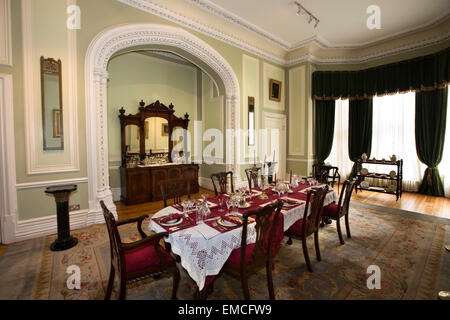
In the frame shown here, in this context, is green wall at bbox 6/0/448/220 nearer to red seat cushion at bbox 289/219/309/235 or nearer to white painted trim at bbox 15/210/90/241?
white painted trim at bbox 15/210/90/241

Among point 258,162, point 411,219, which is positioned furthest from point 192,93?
point 411,219

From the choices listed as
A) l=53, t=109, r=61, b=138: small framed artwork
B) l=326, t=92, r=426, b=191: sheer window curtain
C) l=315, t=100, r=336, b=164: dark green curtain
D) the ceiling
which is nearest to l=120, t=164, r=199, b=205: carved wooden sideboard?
l=53, t=109, r=61, b=138: small framed artwork

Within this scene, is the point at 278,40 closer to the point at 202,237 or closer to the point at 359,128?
the point at 359,128

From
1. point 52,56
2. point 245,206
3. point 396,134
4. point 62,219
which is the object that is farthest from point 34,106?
point 396,134

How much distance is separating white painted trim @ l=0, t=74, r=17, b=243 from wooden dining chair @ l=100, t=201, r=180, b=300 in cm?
221

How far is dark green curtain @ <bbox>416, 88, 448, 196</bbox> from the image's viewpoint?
4965mm

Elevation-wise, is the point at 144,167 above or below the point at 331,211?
above

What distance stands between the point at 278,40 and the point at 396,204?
4.77 meters

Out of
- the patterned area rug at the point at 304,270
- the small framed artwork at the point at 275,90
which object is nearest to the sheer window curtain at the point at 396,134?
the small framed artwork at the point at 275,90

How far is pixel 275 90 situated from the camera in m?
6.26

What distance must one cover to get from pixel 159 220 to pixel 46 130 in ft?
8.06
